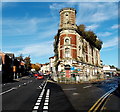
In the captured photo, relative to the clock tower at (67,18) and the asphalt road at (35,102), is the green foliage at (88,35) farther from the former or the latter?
the asphalt road at (35,102)

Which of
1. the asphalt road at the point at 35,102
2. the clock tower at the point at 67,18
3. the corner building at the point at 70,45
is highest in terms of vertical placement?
the clock tower at the point at 67,18

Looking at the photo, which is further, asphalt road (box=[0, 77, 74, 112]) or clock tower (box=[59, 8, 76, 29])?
clock tower (box=[59, 8, 76, 29])

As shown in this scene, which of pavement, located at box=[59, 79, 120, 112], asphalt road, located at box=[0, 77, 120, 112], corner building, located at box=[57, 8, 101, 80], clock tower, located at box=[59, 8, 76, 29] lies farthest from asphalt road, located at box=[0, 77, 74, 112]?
clock tower, located at box=[59, 8, 76, 29]

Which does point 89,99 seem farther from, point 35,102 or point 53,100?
point 35,102

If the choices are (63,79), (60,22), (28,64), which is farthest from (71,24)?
(28,64)

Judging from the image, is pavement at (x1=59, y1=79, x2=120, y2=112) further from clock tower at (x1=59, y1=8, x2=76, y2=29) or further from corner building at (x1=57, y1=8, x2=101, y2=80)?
clock tower at (x1=59, y1=8, x2=76, y2=29)

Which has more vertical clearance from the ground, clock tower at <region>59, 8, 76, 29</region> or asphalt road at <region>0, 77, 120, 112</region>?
clock tower at <region>59, 8, 76, 29</region>

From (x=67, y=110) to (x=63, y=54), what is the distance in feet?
90.8

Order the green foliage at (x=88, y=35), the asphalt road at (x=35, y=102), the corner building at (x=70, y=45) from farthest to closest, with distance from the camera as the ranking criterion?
the green foliage at (x=88, y=35) → the corner building at (x=70, y=45) → the asphalt road at (x=35, y=102)

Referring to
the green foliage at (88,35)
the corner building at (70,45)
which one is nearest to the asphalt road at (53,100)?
the corner building at (70,45)

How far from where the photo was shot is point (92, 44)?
5019 centimetres

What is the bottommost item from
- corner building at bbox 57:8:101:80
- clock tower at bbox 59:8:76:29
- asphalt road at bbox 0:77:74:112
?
asphalt road at bbox 0:77:74:112

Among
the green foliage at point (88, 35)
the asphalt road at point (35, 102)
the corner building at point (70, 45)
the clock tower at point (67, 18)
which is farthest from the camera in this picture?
the green foliage at point (88, 35)

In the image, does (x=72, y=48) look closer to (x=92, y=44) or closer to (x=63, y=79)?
(x=63, y=79)
